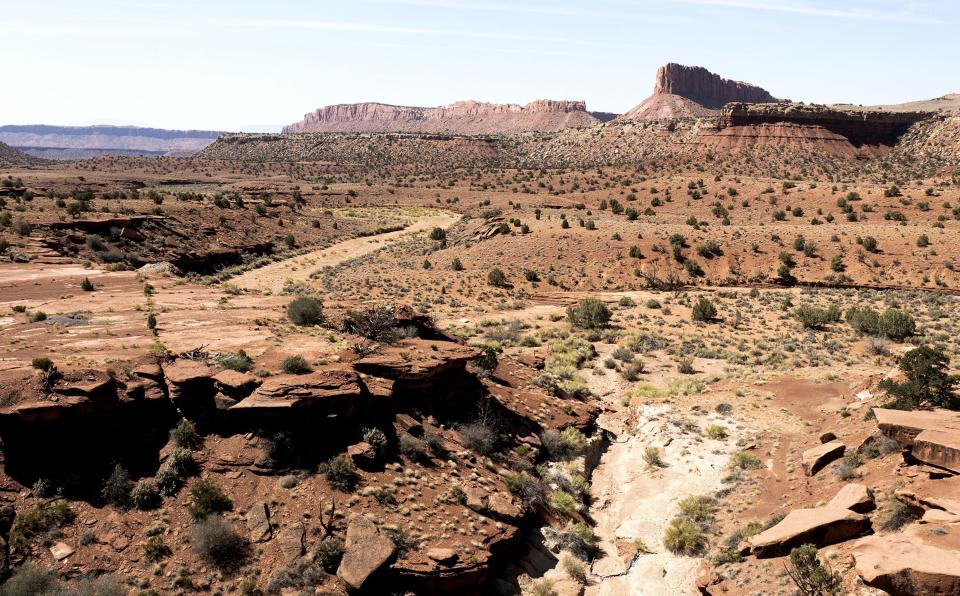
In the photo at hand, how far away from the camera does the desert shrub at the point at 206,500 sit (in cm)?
1113

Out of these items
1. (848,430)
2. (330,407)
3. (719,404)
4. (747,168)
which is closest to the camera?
(330,407)

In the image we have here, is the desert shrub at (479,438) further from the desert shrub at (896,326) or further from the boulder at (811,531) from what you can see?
the desert shrub at (896,326)

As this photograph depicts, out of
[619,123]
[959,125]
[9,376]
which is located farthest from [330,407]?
[619,123]

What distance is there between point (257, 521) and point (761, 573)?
9.99 m

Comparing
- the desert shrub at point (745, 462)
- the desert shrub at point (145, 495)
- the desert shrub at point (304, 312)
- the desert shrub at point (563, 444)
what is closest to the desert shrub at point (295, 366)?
the desert shrub at point (145, 495)

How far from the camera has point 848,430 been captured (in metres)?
15.8

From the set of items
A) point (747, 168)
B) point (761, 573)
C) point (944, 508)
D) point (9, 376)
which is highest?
point (747, 168)

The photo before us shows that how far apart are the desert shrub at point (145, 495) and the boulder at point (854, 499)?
13848 mm

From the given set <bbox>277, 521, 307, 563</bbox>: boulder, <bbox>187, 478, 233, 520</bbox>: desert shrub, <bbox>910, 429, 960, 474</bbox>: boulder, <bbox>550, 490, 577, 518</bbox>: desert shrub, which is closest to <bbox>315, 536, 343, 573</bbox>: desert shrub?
<bbox>277, 521, 307, 563</bbox>: boulder

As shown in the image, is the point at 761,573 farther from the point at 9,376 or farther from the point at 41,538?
the point at 9,376

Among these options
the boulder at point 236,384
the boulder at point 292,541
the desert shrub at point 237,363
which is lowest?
the boulder at point 292,541

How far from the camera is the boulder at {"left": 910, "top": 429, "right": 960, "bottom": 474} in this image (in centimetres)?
1103

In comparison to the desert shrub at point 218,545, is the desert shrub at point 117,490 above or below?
above

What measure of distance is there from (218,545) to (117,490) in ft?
8.56
